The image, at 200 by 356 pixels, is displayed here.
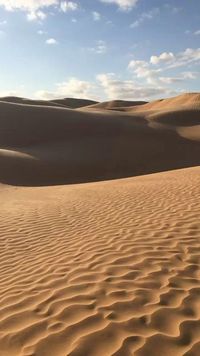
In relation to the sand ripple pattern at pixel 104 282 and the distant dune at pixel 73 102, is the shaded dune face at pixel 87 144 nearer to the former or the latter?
the sand ripple pattern at pixel 104 282

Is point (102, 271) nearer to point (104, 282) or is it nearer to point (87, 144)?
point (104, 282)

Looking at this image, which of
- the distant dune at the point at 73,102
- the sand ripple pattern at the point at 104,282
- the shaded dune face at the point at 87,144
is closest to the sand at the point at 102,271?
the sand ripple pattern at the point at 104,282

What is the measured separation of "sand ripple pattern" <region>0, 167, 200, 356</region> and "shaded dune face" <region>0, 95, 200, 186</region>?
13415mm

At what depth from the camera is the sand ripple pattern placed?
163 inches

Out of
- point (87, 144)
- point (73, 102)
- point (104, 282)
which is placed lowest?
point (104, 282)

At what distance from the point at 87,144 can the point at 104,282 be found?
92.7ft

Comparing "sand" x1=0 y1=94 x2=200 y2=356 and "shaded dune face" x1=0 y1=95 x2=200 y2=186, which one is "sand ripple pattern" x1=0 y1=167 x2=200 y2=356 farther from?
"shaded dune face" x1=0 y1=95 x2=200 y2=186

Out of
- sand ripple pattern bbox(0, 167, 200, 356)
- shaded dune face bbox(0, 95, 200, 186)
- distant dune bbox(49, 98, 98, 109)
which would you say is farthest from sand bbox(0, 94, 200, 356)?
distant dune bbox(49, 98, 98, 109)

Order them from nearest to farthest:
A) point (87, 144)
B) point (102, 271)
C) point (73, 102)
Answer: point (102, 271) < point (87, 144) < point (73, 102)

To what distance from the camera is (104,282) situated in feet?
18.1

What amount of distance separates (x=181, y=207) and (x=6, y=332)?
5.94m

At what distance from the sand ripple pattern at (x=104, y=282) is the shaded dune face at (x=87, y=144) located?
1341cm

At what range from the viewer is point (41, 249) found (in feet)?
25.7

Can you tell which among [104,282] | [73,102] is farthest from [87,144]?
[73,102]
